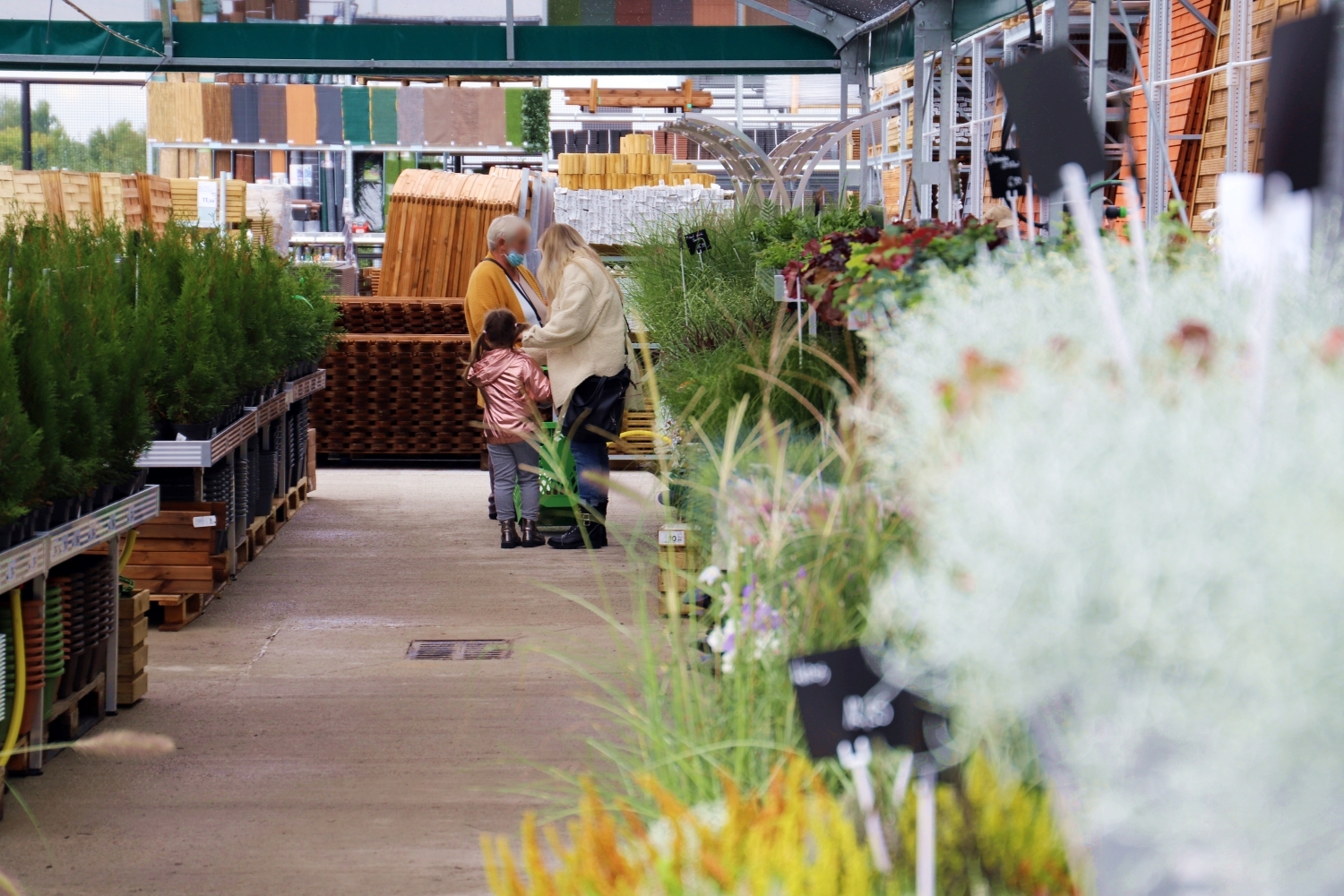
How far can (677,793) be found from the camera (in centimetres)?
195

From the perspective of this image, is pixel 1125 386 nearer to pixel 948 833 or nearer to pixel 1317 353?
pixel 1317 353

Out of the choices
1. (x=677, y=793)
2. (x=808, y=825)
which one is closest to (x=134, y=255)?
(x=677, y=793)

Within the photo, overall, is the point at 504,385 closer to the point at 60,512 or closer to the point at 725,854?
the point at 60,512

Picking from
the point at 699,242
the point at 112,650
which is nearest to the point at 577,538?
the point at 699,242

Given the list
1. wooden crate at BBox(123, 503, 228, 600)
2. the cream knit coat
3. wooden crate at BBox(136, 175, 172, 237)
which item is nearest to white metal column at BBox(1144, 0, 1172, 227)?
the cream knit coat

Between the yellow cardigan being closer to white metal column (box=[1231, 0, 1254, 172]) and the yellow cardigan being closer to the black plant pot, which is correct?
the black plant pot

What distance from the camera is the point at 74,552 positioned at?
11.1ft

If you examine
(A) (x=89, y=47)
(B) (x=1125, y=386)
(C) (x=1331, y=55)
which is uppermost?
(A) (x=89, y=47)

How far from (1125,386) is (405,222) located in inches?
377

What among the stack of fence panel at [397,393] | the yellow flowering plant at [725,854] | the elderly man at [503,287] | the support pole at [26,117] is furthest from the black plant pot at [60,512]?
the support pole at [26,117]

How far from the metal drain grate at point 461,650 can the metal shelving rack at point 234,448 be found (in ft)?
3.27

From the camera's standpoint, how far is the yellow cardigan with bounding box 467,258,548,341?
678cm

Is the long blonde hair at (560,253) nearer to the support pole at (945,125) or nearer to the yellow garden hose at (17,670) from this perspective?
the support pole at (945,125)

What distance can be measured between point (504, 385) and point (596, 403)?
1.38 ft
